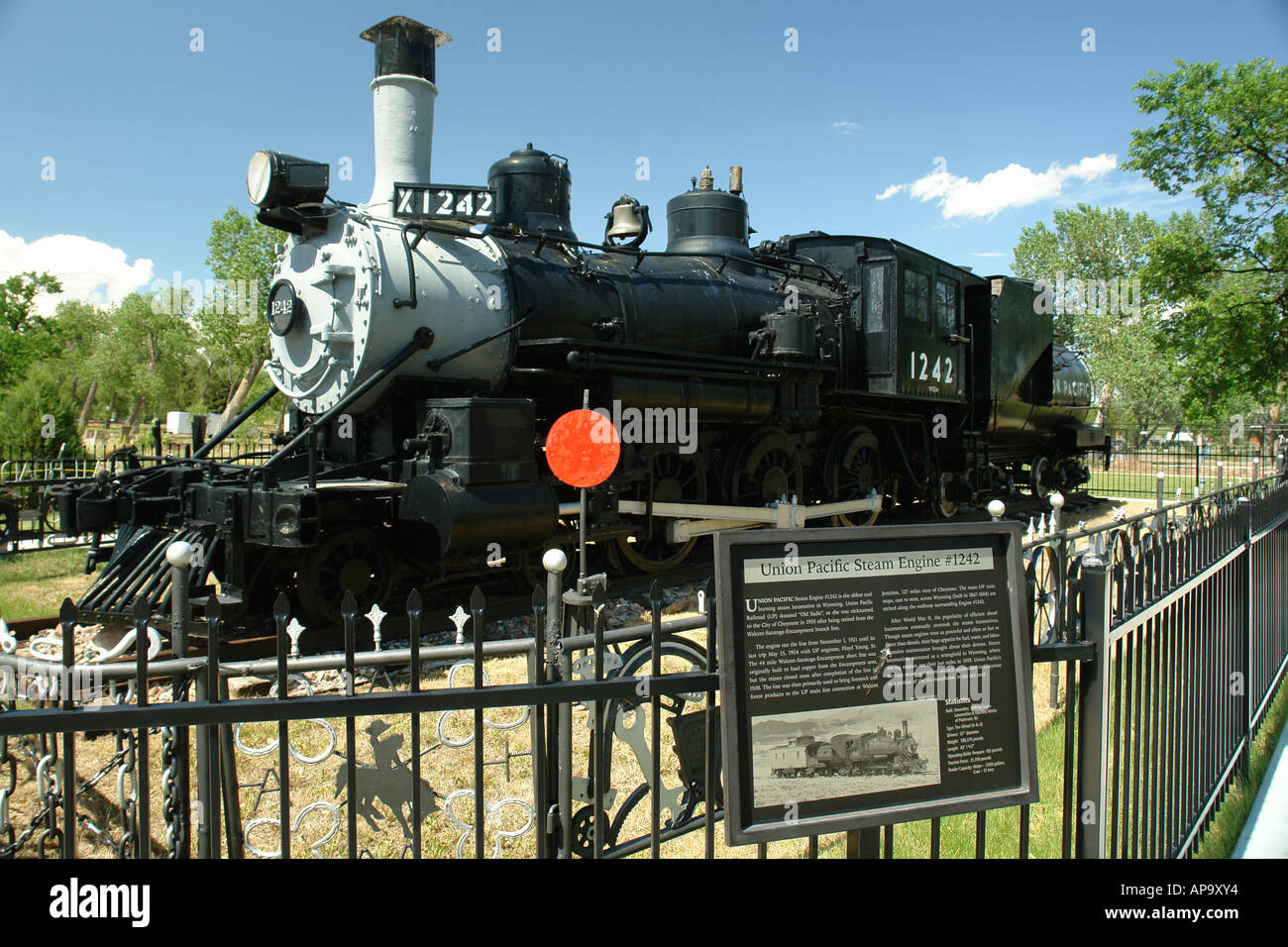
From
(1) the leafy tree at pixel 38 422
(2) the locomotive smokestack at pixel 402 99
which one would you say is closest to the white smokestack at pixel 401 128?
(2) the locomotive smokestack at pixel 402 99

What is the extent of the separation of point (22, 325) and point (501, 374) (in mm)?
38771

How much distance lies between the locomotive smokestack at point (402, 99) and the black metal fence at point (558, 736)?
429 centimetres

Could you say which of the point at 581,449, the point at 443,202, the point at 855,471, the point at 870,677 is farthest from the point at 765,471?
the point at 870,677

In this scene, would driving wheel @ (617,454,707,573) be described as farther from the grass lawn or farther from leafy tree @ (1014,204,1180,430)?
leafy tree @ (1014,204,1180,430)

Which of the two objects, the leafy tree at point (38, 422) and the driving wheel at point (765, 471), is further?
the leafy tree at point (38, 422)

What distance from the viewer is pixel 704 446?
848 cm

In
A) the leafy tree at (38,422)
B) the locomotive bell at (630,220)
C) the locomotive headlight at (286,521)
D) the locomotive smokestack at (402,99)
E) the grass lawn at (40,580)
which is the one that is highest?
the locomotive smokestack at (402,99)

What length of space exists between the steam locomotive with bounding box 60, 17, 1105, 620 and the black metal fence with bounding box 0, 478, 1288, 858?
108 centimetres

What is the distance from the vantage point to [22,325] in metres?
35.0

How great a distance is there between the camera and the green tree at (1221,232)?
1379cm

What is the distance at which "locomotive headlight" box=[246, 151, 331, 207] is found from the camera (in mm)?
5828

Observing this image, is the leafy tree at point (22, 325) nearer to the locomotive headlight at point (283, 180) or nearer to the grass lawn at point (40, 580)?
the grass lawn at point (40, 580)

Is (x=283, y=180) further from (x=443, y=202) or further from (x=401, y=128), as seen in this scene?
(x=401, y=128)
